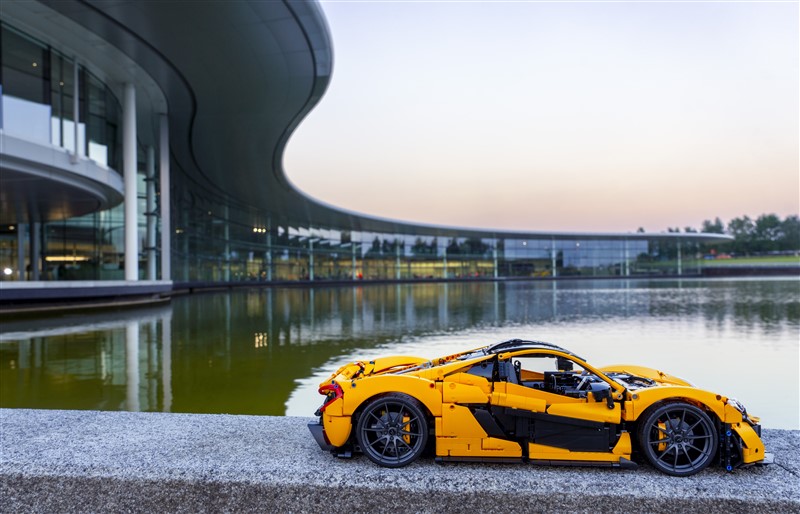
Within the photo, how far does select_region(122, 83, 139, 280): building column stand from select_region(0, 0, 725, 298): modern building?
0.06 m

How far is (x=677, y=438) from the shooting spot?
15.4 feet

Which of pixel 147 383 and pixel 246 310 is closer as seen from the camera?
pixel 147 383

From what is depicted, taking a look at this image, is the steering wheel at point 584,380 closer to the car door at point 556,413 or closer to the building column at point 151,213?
the car door at point 556,413

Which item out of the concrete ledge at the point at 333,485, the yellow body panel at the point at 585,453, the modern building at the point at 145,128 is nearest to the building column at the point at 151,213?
the modern building at the point at 145,128

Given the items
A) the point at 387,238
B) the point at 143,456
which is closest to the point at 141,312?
the point at 143,456

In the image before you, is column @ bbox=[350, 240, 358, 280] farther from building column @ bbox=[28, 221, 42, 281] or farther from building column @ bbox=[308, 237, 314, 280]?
building column @ bbox=[28, 221, 42, 281]

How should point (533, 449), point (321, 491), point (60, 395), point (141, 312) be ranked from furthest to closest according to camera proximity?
point (141, 312) → point (60, 395) → point (533, 449) → point (321, 491)

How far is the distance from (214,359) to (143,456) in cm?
769

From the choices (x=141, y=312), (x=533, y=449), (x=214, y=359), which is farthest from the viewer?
(x=141, y=312)

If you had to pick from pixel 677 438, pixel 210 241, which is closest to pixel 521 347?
pixel 677 438

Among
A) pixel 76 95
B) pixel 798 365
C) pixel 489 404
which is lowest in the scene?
pixel 798 365

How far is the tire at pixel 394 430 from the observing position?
4852 mm

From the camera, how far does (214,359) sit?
12.4 meters

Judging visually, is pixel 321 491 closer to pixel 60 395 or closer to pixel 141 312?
pixel 60 395
